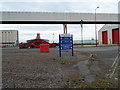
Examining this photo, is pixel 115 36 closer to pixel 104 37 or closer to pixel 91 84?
pixel 104 37

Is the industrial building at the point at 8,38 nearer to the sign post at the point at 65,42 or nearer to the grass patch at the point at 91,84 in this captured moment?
the sign post at the point at 65,42

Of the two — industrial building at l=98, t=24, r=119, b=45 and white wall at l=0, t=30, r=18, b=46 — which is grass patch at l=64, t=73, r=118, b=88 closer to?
industrial building at l=98, t=24, r=119, b=45

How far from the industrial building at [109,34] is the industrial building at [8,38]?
37586 mm

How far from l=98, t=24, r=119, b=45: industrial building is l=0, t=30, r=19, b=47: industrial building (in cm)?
3759

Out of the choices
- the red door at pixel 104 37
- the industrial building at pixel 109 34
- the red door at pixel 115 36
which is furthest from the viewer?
the red door at pixel 104 37

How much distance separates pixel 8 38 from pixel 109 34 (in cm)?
4313

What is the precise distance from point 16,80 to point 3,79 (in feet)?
1.88

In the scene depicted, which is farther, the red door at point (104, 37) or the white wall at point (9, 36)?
the white wall at point (9, 36)

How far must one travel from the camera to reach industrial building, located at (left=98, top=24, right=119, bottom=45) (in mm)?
55344

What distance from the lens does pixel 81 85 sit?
535cm

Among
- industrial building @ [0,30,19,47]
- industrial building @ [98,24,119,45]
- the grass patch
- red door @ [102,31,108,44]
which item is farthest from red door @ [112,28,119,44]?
the grass patch

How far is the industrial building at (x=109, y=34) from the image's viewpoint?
55344 mm

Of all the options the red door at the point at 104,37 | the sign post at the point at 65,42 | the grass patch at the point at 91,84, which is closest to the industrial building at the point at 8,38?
the red door at the point at 104,37

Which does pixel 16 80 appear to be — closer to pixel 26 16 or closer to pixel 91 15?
pixel 26 16
